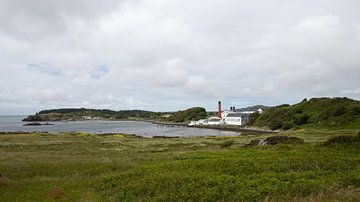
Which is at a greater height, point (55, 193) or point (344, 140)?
point (344, 140)

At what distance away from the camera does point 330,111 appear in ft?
397

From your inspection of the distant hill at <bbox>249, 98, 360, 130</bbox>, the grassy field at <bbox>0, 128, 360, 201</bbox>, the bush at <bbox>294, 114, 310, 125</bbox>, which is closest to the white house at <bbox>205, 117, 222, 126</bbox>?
the distant hill at <bbox>249, 98, 360, 130</bbox>

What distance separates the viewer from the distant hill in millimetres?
110125

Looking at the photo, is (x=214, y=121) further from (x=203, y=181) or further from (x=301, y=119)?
(x=203, y=181)

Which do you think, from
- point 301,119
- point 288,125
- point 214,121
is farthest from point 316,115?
point 214,121

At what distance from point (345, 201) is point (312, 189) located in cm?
292

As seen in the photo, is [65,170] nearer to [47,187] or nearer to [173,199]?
[47,187]

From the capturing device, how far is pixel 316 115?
126312mm

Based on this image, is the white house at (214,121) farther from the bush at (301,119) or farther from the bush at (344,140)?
the bush at (344,140)

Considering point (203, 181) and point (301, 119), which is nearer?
point (203, 181)

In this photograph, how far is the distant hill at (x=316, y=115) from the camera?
110125 millimetres

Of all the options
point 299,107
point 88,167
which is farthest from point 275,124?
point 88,167

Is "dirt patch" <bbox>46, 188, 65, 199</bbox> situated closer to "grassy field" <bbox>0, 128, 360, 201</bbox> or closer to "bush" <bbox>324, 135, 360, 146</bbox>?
"grassy field" <bbox>0, 128, 360, 201</bbox>

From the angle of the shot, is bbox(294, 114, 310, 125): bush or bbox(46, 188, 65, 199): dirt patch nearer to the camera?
bbox(46, 188, 65, 199): dirt patch
